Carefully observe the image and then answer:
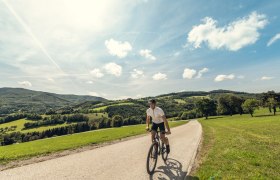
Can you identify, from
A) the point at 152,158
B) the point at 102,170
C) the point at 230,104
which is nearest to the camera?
the point at 102,170

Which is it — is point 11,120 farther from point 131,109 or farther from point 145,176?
point 145,176

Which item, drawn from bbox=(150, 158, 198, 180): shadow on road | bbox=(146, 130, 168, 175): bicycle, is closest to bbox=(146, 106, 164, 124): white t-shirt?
bbox=(146, 130, 168, 175): bicycle

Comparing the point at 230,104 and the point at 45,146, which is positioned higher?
the point at 230,104

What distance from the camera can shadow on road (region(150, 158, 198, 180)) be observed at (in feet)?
27.1

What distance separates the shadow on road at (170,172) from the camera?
27.1 ft

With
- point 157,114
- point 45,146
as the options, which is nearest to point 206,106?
point 45,146

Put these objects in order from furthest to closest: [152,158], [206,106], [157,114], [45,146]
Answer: [206,106]
[45,146]
[157,114]
[152,158]

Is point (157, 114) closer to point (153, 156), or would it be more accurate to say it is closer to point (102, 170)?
point (153, 156)

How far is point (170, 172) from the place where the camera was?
890 cm

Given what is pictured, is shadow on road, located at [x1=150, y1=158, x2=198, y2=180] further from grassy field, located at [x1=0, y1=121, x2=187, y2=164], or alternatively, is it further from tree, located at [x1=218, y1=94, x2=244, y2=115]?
tree, located at [x1=218, y1=94, x2=244, y2=115]

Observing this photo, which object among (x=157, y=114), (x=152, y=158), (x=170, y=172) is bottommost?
(x=170, y=172)

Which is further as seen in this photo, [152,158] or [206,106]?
[206,106]

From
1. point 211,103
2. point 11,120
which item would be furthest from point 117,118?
point 11,120

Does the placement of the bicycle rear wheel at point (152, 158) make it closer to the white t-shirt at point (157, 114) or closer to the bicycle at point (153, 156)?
the bicycle at point (153, 156)
